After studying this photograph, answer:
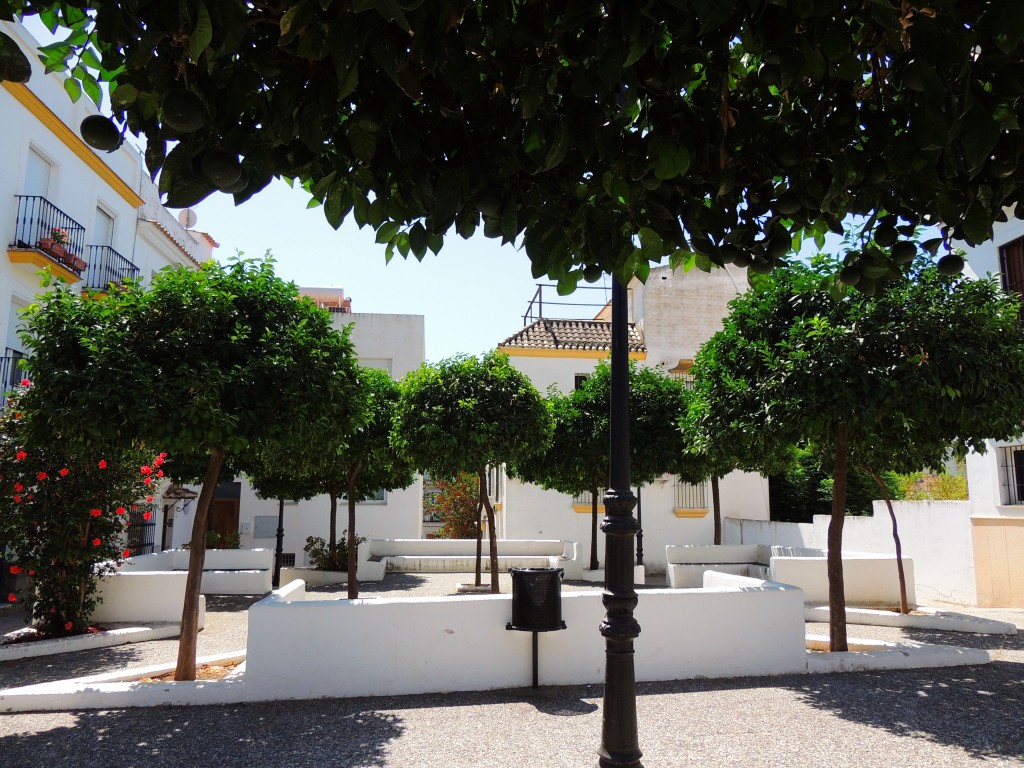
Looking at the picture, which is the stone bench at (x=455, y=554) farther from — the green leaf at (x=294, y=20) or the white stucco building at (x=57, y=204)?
the green leaf at (x=294, y=20)

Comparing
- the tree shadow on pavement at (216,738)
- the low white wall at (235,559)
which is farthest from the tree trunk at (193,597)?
the low white wall at (235,559)

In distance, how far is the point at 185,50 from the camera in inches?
73.1

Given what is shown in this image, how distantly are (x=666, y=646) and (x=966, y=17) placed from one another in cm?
593

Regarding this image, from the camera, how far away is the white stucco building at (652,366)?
19.6m

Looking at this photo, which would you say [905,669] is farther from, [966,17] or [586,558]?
[586,558]

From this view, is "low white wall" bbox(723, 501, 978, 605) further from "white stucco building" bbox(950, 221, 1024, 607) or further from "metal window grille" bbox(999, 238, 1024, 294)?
"metal window grille" bbox(999, 238, 1024, 294)

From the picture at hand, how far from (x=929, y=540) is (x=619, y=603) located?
1153 centimetres

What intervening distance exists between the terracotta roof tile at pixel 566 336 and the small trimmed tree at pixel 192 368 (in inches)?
555

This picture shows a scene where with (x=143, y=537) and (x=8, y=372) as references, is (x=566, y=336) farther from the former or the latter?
(x=8, y=372)

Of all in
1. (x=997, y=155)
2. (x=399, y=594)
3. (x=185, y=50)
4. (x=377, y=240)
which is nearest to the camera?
(x=185, y=50)

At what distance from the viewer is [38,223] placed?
12.8 metres

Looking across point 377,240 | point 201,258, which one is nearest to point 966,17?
point 377,240

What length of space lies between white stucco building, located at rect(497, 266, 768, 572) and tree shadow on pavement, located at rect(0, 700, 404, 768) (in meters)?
12.6

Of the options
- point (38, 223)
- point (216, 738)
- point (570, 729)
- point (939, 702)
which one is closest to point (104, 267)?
point (38, 223)
